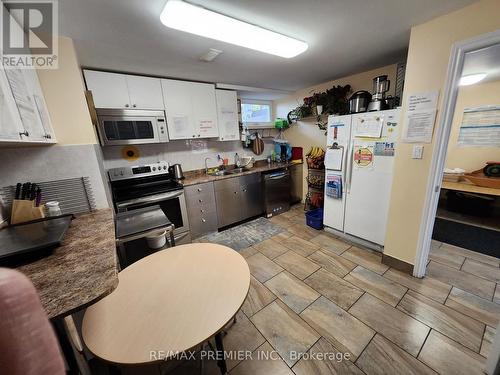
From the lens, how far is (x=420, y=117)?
1718 millimetres

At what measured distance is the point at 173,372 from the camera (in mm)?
1275

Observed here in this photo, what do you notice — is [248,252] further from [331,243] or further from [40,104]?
[40,104]

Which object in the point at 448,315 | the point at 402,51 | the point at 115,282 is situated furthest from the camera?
the point at 402,51

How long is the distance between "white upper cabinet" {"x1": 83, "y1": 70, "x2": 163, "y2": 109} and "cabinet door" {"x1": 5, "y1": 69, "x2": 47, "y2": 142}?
1.03 metres

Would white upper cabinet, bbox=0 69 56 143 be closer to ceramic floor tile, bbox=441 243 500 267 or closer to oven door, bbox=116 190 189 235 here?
oven door, bbox=116 190 189 235

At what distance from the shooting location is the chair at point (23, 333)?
224 mm

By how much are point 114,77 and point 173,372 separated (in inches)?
112

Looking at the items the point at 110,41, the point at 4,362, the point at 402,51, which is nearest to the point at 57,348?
the point at 4,362

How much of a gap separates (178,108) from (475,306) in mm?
3684

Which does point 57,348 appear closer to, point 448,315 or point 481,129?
point 448,315

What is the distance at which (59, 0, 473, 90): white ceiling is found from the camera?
128cm

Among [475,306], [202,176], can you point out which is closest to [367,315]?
[475,306]

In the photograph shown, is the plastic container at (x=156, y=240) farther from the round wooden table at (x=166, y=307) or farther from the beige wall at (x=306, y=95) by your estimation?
the beige wall at (x=306, y=95)

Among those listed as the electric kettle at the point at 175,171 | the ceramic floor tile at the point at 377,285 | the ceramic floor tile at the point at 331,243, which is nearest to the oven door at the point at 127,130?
the electric kettle at the point at 175,171
